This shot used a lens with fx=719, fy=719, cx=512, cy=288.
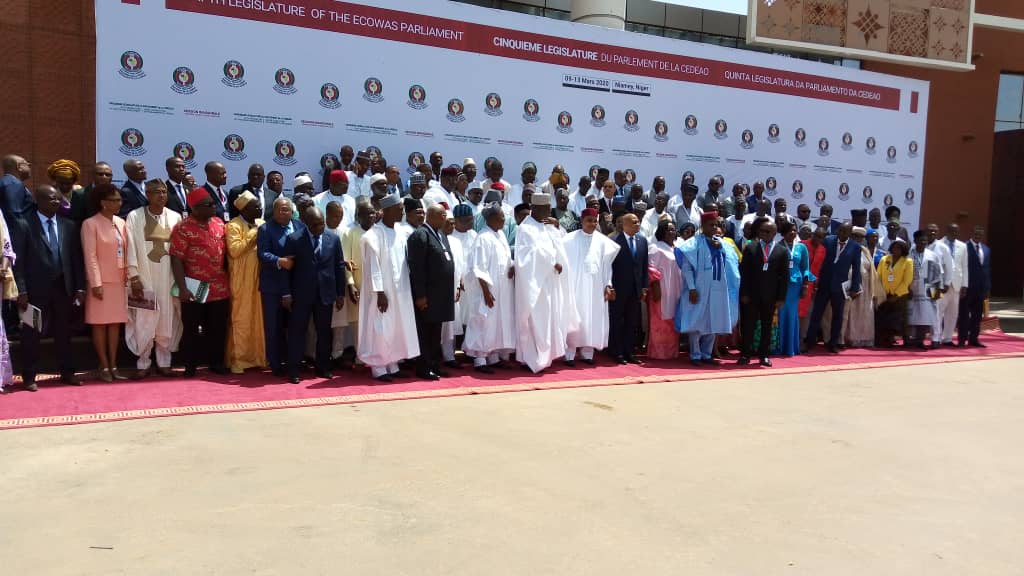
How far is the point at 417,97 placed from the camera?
941cm

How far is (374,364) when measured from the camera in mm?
6383

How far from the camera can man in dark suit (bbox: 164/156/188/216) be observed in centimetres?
667

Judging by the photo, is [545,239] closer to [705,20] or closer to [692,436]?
[692,436]

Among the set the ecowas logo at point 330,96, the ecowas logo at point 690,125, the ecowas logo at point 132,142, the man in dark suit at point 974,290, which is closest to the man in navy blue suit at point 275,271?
the ecowas logo at point 132,142

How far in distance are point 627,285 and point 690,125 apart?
15.6 feet

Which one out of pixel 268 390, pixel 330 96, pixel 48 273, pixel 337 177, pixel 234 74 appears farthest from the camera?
pixel 330 96

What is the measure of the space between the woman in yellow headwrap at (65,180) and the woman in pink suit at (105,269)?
11.7 inches

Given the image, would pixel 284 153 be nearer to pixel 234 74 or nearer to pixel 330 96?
pixel 330 96

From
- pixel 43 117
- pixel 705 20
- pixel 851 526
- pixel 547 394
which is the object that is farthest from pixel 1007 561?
pixel 705 20

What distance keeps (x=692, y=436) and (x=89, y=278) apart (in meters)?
4.79

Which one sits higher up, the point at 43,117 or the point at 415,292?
the point at 43,117

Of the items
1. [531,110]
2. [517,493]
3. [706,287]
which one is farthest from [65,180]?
[706,287]

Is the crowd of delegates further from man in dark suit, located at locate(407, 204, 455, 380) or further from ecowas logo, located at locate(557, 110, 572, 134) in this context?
ecowas logo, located at locate(557, 110, 572, 134)

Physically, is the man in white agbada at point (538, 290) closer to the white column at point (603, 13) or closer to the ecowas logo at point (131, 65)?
the ecowas logo at point (131, 65)
